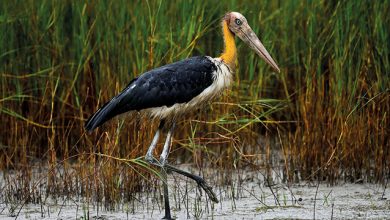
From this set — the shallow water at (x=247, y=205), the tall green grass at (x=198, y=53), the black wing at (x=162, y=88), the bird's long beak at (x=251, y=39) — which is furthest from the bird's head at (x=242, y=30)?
the shallow water at (x=247, y=205)

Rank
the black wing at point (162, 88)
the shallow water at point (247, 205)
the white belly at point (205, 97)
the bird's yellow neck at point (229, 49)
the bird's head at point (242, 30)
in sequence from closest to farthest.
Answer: the shallow water at point (247, 205) < the black wing at point (162, 88) < the white belly at point (205, 97) < the bird's yellow neck at point (229, 49) < the bird's head at point (242, 30)

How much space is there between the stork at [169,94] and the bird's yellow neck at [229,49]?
7 cm

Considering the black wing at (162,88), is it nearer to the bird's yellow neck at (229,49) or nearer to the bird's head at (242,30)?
the bird's yellow neck at (229,49)

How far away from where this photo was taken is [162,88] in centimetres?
632

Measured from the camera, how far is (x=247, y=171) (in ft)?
24.6

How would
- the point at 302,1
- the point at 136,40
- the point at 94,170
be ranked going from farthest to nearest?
the point at 302,1 < the point at 136,40 < the point at 94,170

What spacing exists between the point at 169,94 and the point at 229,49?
26.1 inches

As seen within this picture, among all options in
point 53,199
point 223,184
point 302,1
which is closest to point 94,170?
point 53,199

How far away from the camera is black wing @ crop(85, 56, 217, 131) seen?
623 centimetres

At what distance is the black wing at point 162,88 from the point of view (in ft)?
20.5

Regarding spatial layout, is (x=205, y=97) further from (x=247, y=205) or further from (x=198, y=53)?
(x=198, y=53)

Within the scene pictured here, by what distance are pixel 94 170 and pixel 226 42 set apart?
1.27 meters

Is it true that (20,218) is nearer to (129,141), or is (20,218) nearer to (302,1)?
(129,141)

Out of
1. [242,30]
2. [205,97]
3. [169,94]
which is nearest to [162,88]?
[169,94]
